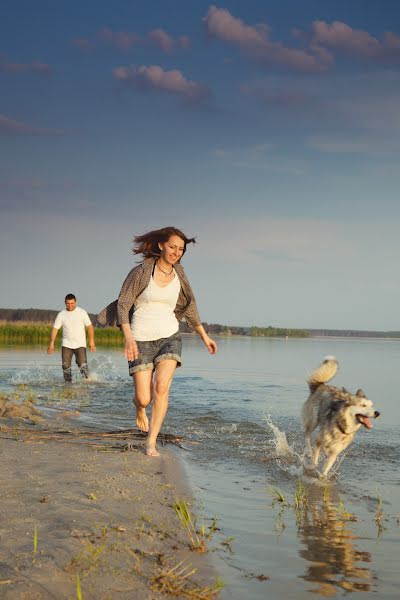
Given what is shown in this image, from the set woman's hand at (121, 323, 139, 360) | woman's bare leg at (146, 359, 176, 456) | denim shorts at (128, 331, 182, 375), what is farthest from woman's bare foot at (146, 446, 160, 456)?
woman's hand at (121, 323, 139, 360)

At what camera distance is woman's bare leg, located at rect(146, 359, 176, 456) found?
6.87 meters

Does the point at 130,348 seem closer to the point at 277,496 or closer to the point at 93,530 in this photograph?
the point at 277,496

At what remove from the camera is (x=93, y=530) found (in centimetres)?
404

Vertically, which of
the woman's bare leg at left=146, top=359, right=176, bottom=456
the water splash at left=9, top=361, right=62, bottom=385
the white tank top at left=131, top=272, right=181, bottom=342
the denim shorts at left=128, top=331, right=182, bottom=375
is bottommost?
the water splash at left=9, top=361, right=62, bottom=385

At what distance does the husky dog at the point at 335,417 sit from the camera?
7.31 metres

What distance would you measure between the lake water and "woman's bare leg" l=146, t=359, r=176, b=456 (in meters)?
0.49

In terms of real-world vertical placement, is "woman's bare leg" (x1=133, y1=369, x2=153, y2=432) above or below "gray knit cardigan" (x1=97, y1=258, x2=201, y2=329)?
below

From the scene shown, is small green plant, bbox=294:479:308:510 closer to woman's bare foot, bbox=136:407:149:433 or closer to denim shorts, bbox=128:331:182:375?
denim shorts, bbox=128:331:182:375

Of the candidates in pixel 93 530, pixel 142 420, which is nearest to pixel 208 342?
pixel 142 420

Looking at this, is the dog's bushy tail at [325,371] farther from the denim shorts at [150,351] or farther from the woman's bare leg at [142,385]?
the woman's bare leg at [142,385]

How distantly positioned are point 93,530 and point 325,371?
16.2 ft

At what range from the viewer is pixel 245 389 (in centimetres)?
1680

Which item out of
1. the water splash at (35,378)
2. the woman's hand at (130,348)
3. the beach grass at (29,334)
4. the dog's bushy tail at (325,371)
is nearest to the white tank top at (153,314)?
the woman's hand at (130,348)

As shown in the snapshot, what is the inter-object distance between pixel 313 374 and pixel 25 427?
A: 388cm
